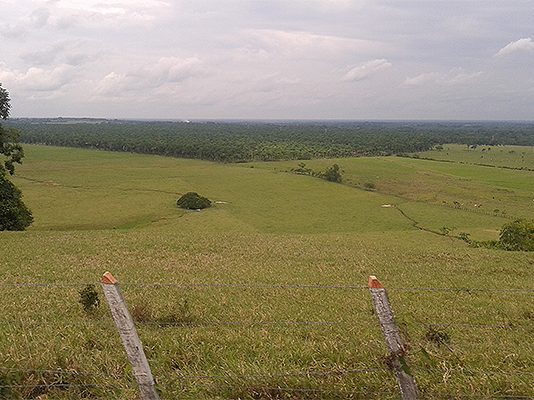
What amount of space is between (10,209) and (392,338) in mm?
31738

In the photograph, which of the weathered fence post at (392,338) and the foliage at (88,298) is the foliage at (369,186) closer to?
the foliage at (88,298)

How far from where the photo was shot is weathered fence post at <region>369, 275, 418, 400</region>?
4.80 metres

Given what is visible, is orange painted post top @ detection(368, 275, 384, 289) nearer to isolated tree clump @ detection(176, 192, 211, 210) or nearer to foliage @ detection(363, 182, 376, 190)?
isolated tree clump @ detection(176, 192, 211, 210)

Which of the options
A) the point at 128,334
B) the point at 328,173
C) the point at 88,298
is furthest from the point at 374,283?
the point at 328,173

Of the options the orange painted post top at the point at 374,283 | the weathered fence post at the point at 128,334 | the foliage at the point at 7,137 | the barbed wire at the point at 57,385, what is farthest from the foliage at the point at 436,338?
the foliage at the point at 7,137

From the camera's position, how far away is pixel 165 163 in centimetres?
11431

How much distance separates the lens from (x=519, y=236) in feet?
112

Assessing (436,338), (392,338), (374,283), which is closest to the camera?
(374,283)

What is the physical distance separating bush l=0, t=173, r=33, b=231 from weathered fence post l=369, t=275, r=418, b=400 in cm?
3109

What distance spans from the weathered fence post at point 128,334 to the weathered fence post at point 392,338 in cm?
256

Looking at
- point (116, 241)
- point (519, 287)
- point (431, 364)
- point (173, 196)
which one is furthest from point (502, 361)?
point (173, 196)

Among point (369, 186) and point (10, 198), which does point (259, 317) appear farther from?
point (369, 186)

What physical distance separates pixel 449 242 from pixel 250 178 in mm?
53492

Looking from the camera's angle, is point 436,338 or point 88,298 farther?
point 88,298
